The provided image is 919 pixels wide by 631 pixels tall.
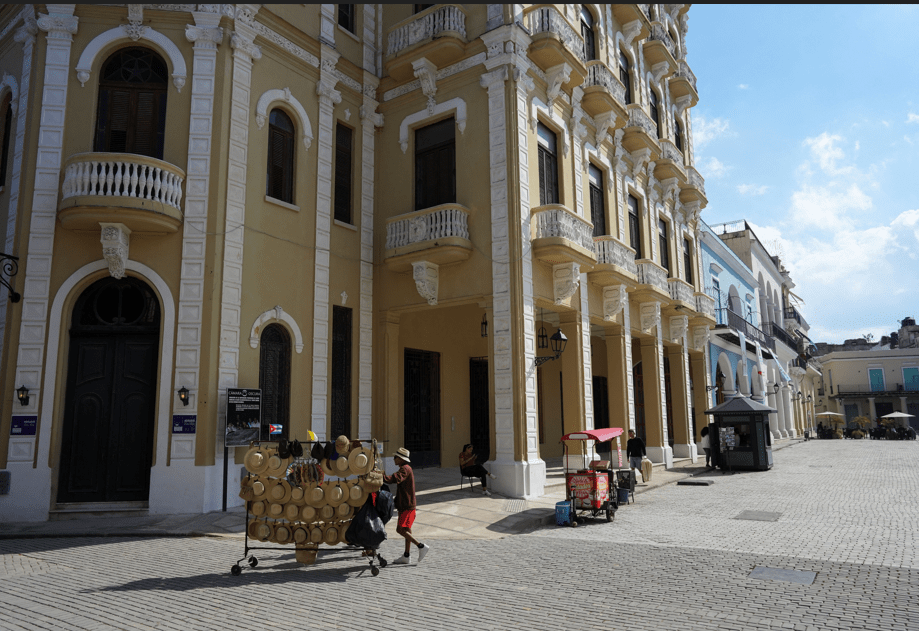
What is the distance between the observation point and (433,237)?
1527cm

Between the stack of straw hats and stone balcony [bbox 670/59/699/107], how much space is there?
24.0m

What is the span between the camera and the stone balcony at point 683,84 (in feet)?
88.6

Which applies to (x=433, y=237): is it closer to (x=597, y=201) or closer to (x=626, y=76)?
(x=597, y=201)

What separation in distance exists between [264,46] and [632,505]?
43.6 ft

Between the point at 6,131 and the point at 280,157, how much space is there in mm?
6194

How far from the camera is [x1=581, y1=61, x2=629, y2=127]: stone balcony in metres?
18.4

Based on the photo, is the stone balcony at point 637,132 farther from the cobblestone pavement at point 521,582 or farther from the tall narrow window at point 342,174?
the cobblestone pavement at point 521,582

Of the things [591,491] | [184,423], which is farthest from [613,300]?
[184,423]

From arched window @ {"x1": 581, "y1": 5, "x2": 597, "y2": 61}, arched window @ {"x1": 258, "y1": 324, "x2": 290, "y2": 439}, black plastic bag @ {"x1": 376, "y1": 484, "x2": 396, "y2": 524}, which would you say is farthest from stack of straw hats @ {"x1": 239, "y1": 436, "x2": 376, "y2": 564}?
arched window @ {"x1": 581, "y1": 5, "x2": 597, "y2": 61}

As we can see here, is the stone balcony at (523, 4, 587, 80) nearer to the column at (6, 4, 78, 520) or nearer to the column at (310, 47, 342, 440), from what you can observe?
the column at (310, 47, 342, 440)

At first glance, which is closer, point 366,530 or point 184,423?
point 366,530

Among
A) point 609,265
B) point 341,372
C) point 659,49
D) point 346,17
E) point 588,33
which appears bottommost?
point 341,372

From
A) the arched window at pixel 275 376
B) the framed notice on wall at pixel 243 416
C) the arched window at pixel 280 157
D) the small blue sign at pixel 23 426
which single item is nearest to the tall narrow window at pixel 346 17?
the arched window at pixel 280 157

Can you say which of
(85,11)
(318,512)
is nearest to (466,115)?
(85,11)
